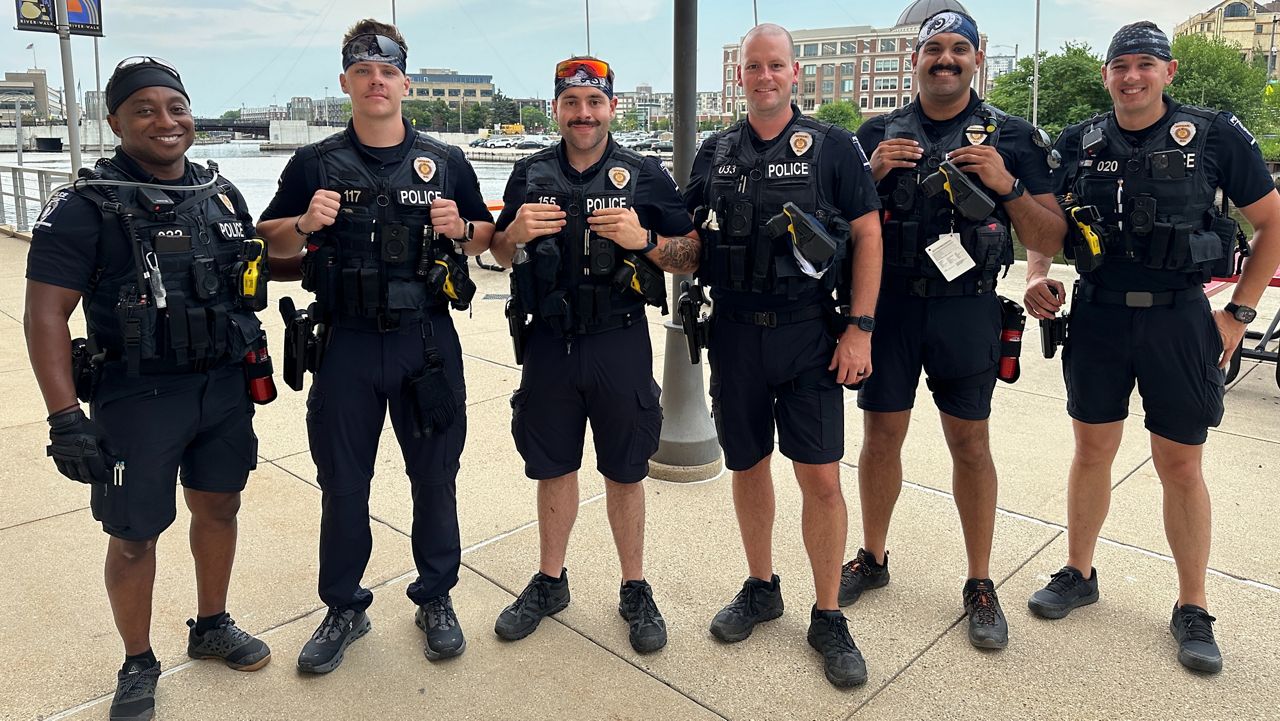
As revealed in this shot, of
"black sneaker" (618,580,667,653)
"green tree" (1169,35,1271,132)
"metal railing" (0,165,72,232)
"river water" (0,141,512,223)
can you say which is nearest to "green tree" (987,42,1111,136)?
"green tree" (1169,35,1271,132)

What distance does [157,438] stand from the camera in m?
2.61

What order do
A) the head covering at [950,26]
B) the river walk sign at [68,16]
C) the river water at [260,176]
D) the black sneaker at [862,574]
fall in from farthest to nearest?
the river walk sign at [68,16]
the river water at [260,176]
the black sneaker at [862,574]
the head covering at [950,26]

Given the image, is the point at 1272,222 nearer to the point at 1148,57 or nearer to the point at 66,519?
the point at 1148,57

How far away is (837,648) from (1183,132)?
82.2 inches

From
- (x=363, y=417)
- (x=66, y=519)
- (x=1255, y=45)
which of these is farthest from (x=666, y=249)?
(x=1255, y=45)

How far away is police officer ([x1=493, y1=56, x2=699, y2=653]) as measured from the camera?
295cm

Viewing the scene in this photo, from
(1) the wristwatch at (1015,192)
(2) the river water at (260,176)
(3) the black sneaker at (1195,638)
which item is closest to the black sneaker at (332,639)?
(2) the river water at (260,176)

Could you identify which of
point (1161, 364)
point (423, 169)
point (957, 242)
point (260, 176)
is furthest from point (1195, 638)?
point (260, 176)

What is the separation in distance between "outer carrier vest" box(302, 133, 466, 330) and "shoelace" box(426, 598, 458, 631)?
1011 millimetres

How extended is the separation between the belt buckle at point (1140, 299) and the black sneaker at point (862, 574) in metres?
1.29

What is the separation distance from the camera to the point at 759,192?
295 cm

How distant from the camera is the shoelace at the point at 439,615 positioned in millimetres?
3074

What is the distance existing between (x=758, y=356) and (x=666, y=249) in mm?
483

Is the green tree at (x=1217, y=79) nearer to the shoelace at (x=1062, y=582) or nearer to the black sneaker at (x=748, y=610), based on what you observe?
the shoelace at (x=1062, y=582)
